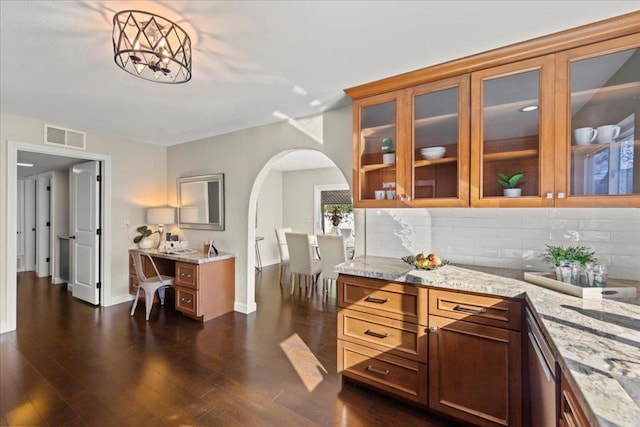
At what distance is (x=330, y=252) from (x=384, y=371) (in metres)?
2.26

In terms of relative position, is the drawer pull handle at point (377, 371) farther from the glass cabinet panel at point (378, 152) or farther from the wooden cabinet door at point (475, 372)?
the glass cabinet panel at point (378, 152)

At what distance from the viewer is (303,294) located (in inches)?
179

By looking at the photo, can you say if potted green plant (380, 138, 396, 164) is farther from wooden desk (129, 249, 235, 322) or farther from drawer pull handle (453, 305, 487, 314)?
wooden desk (129, 249, 235, 322)

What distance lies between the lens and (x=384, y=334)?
1.94m

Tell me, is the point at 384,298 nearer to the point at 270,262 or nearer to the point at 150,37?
the point at 150,37

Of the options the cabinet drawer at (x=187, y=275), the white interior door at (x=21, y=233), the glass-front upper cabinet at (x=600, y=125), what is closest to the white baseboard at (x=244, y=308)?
the cabinet drawer at (x=187, y=275)

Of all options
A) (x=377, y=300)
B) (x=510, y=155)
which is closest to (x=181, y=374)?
(x=377, y=300)

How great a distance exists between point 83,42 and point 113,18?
1.39 ft

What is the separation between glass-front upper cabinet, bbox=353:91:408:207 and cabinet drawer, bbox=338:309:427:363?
87 cm

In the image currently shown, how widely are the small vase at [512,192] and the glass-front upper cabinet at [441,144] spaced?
0.75 feet

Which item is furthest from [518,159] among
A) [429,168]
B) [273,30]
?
[273,30]

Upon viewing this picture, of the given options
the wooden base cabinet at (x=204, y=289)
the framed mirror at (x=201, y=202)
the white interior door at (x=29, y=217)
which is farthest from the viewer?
the white interior door at (x=29, y=217)

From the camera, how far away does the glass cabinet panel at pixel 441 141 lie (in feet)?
6.41

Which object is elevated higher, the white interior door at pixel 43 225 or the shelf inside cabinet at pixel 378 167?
the shelf inside cabinet at pixel 378 167
